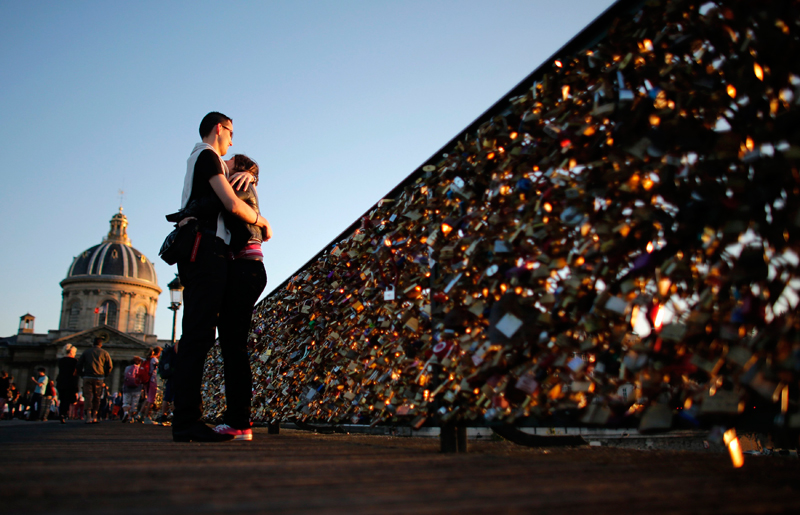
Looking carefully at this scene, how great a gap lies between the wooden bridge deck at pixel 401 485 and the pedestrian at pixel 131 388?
39.6 feet

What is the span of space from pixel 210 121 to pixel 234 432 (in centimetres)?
220

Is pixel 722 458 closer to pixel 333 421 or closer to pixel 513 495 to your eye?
pixel 513 495

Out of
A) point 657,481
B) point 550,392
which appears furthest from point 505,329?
point 657,481

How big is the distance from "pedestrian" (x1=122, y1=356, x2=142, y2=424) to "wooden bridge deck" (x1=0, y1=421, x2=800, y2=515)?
1206cm

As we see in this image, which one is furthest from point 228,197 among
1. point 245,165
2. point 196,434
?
point 196,434

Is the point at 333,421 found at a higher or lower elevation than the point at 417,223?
lower

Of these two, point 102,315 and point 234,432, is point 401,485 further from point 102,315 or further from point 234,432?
point 102,315

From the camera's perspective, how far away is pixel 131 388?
44.6 ft

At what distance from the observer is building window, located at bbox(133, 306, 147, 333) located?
8462cm

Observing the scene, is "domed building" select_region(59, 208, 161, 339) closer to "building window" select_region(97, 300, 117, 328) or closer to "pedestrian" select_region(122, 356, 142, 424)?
"building window" select_region(97, 300, 117, 328)

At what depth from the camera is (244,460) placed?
80.5 inches

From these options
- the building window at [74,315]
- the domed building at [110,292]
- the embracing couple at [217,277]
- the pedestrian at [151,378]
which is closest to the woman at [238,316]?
the embracing couple at [217,277]

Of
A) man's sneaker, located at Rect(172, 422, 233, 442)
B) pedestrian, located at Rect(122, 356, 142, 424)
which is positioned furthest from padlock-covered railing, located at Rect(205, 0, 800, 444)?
pedestrian, located at Rect(122, 356, 142, 424)

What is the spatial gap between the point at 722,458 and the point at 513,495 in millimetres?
1225
